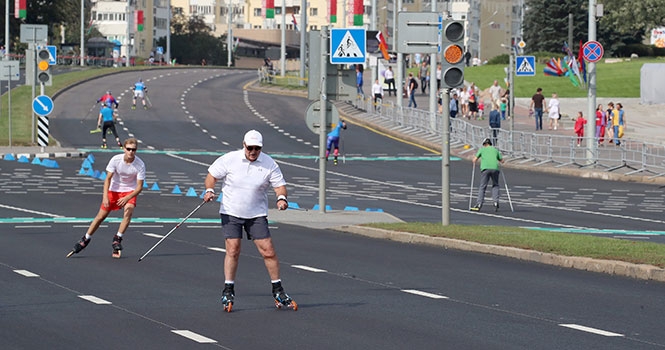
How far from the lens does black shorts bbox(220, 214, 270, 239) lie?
1312cm

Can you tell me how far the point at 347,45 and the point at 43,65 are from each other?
23.2 meters

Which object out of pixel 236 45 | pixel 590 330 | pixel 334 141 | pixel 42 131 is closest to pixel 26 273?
pixel 590 330

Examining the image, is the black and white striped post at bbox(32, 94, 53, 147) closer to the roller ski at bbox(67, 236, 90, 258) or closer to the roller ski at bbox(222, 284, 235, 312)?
the roller ski at bbox(67, 236, 90, 258)

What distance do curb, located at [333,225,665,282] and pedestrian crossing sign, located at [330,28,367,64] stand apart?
3.55 metres

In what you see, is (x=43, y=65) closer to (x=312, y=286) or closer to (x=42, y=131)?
(x=42, y=131)

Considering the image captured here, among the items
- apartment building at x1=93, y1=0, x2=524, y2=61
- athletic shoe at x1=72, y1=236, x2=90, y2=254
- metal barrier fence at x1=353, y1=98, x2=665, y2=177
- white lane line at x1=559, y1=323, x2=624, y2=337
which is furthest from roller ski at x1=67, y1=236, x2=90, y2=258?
apartment building at x1=93, y1=0, x2=524, y2=61

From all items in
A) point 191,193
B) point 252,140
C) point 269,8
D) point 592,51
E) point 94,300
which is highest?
point 269,8

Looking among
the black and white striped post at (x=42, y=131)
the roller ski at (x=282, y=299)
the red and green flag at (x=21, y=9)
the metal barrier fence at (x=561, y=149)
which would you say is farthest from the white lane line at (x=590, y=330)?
the red and green flag at (x=21, y=9)

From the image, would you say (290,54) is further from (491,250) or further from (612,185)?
(491,250)

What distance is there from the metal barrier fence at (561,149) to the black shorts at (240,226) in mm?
31196

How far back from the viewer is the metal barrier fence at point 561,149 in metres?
43.3

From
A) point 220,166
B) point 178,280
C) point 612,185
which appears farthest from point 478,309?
point 612,185

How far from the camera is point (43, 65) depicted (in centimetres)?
4638

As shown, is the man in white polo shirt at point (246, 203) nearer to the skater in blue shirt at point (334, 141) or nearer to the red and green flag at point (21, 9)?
the skater in blue shirt at point (334, 141)
